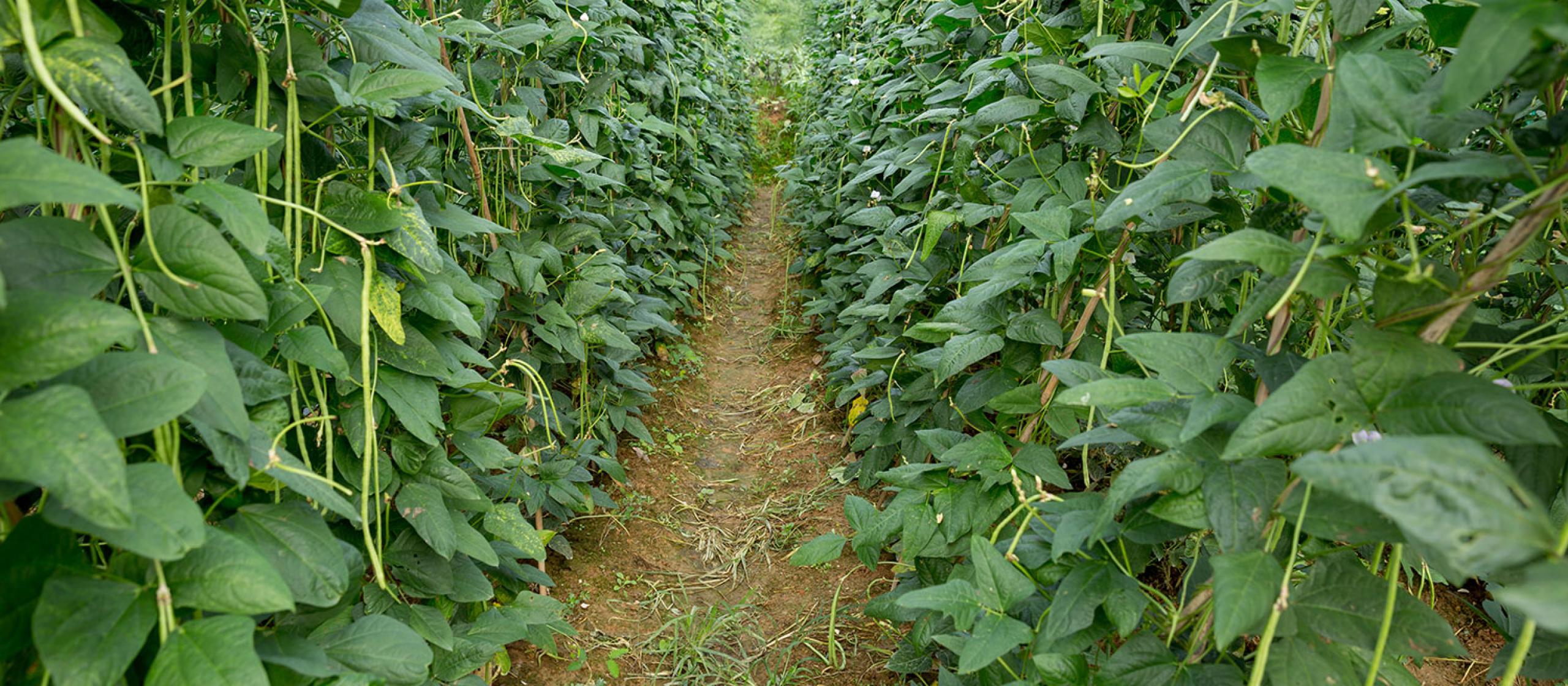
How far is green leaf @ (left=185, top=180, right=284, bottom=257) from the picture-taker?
914 millimetres

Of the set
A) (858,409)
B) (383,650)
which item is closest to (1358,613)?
(383,650)

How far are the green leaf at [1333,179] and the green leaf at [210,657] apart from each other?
1131 mm

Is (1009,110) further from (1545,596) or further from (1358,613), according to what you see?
(1545,596)

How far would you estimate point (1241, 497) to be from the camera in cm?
99

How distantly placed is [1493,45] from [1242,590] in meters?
0.58

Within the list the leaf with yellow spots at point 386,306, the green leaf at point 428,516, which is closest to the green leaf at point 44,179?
the leaf with yellow spots at point 386,306

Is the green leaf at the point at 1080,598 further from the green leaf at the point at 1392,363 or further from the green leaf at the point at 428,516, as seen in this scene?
the green leaf at the point at 428,516

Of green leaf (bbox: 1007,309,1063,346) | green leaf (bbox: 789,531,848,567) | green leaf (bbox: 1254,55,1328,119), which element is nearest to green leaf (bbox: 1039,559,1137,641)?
green leaf (bbox: 1007,309,1063,346)

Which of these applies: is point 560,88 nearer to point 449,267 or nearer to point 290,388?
point 449,267

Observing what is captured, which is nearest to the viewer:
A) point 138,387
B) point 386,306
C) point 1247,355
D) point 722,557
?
point 138,387

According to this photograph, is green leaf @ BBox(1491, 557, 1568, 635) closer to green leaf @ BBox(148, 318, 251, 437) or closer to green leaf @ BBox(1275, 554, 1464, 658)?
green leaf @ BBox(1275, 554, 1464, 658)

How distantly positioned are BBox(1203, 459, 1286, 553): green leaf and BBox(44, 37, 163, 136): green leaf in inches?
49.3

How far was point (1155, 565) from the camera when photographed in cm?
215

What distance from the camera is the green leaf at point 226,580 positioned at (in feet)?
2.77
